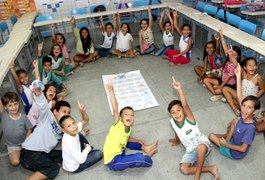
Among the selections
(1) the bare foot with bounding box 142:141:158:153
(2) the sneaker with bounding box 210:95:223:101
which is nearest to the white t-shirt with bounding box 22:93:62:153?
(1) the bare foot with bounding box 142:141:158:153

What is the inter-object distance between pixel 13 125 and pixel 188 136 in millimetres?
1802

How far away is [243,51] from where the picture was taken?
12.7 feet

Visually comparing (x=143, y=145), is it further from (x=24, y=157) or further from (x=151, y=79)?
(x=151, y=79)

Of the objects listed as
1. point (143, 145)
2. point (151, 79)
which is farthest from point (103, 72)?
point (143, 145)

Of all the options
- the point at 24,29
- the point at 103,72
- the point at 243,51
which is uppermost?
the point at 24,29

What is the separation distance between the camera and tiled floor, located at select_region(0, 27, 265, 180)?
2393mm

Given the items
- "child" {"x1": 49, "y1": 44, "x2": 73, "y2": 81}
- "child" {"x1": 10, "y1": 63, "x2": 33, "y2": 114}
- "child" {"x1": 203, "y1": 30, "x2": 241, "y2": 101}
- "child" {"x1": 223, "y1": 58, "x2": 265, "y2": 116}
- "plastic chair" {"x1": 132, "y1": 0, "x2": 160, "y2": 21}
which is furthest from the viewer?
"plastic chair" {"x1": 132, "y1": 0, "x2": 160, "y2": 21}

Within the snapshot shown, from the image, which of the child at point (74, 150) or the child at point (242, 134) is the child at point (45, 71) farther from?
the child at point (242, 134)

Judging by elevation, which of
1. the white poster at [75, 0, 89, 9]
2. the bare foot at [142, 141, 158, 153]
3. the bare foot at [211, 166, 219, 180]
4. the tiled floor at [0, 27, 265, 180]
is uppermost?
the white poster at [75, 0, 89, 9]

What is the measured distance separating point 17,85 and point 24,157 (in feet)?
3.90

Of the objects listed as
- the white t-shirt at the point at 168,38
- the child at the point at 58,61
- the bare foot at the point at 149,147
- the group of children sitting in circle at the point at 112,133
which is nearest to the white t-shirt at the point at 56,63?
the child at the point at 58,61

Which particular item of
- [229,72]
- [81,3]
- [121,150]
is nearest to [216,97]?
[229,72]

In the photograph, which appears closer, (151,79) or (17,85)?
(17,85)

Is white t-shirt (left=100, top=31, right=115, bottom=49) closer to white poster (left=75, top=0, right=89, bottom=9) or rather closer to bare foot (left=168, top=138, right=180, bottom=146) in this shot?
white poster (left=75, top=0, right=89, bottom=9)
